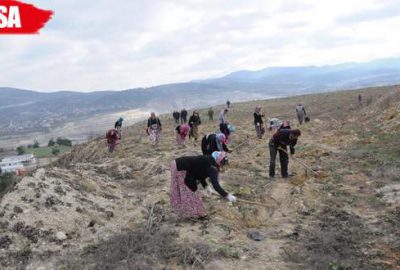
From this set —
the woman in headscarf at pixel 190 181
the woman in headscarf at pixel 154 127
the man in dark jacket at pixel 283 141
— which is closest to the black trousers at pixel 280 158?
the man in dark jacket at pixel 283 141

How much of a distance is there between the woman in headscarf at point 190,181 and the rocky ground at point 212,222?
10.6 inches

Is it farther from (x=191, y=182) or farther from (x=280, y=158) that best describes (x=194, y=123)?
(x=191, y=182)

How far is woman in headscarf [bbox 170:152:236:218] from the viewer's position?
9508 millimetres

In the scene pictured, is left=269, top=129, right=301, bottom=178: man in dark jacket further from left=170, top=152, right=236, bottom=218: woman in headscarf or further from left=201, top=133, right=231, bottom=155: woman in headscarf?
left=170, top=152, right=236, bottom=218: woman in headscarf

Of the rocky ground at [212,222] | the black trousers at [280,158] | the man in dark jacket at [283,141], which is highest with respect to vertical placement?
the man in dark jacket at [283,141]

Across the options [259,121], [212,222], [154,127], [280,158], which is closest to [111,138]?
[154,127]

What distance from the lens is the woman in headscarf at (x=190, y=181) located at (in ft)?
31.2

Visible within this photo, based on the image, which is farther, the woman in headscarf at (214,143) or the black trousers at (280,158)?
the black trousers at (280,158)

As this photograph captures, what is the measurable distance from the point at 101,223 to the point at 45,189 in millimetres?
1675

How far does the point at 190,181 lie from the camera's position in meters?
9.52

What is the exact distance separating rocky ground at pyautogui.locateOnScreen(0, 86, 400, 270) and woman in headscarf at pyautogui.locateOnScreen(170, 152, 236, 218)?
269 millimetres

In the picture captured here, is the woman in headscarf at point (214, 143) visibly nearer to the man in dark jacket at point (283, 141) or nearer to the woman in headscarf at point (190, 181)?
the man in dark jacket at point (283, 141)

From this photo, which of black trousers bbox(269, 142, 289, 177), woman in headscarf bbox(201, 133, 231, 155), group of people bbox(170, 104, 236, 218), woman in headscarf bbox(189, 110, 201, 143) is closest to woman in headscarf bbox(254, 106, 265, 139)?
woman in headscarf bbox(189, 110, 201, 143)

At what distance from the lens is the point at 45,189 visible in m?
10.7
